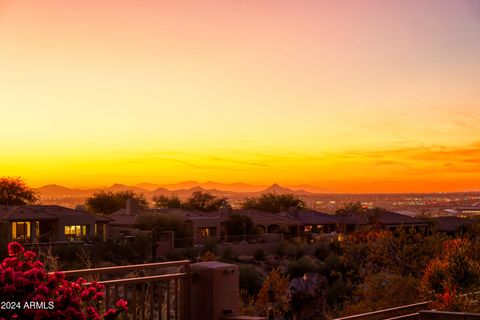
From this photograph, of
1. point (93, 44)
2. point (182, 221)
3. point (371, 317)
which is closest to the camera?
point (371, 317)

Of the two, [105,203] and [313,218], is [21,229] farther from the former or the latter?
[105,203]

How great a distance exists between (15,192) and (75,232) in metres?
32.6

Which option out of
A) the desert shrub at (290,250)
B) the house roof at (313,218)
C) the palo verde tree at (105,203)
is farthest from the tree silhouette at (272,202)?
the desert shrub at (290,250)

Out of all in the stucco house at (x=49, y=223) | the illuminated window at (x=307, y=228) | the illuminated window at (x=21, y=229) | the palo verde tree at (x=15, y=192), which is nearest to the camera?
the illuminated window at (x=21, y=229)

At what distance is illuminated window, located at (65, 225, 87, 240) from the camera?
A: 153 ft

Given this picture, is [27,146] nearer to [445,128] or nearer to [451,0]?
[445,128]

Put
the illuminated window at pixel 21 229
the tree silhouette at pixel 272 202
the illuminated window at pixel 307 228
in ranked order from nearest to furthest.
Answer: the illuminated window at pixel 21 229, the illuminated window at pixel 307 228, the tree silhouette at pixel 272 202

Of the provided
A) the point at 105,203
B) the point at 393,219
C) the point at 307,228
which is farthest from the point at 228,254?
the point at 105,203

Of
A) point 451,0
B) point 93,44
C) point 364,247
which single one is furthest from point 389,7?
point 364,247

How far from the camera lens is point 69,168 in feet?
133

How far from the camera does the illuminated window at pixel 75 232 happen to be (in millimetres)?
46594

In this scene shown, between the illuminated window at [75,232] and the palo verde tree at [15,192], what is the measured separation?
29750mm

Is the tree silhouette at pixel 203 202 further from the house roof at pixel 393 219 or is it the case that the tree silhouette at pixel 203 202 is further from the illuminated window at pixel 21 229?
the illuminated window at pixel 21 229

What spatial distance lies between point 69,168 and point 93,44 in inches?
973
